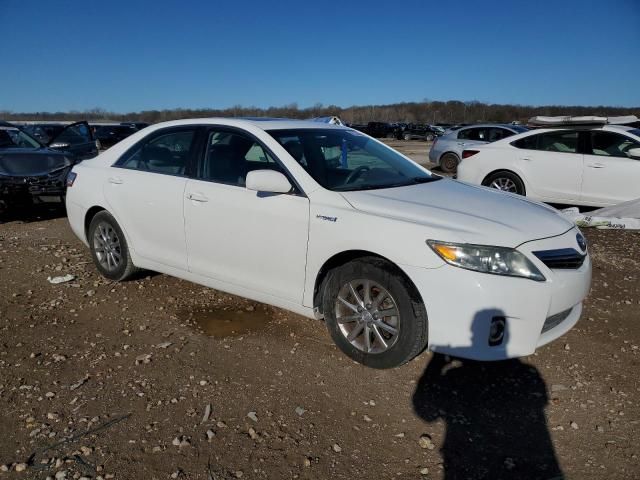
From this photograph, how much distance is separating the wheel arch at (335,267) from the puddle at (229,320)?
756 millimetres

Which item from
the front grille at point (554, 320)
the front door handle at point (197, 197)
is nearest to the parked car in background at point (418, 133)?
the front door handle at point (197, 197)

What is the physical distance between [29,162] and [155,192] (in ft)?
15.4

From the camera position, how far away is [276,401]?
3.05m

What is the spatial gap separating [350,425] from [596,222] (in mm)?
5820

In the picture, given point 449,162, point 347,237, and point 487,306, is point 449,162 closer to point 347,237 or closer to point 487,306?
point 347,237

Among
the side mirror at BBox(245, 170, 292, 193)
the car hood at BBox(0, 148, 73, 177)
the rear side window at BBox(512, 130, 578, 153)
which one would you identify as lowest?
the car hood at BBox(0, 148, 73, 177)

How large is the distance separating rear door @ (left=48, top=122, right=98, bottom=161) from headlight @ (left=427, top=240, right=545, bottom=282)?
30.9 feet

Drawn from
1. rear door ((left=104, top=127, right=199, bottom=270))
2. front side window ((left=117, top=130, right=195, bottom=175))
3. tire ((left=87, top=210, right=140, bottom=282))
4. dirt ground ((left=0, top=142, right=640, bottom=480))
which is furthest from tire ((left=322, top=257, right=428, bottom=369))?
tire ((left=87, top=210, right=140, bottom=282))

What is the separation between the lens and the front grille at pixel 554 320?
3.05 metres

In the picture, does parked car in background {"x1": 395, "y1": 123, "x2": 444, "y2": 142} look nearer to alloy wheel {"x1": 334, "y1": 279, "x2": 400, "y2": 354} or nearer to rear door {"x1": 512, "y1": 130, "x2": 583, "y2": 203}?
rear door {"x1": 512, "y1": 130, "x2": 583, "y2": 203}

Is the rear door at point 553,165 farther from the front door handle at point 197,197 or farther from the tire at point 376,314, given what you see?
the front door handle at point 197,197

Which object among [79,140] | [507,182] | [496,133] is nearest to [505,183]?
[507,182]

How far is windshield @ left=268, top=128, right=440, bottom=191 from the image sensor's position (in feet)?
12.2

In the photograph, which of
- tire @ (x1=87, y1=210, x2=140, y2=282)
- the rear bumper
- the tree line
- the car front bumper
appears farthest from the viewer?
the tree line
